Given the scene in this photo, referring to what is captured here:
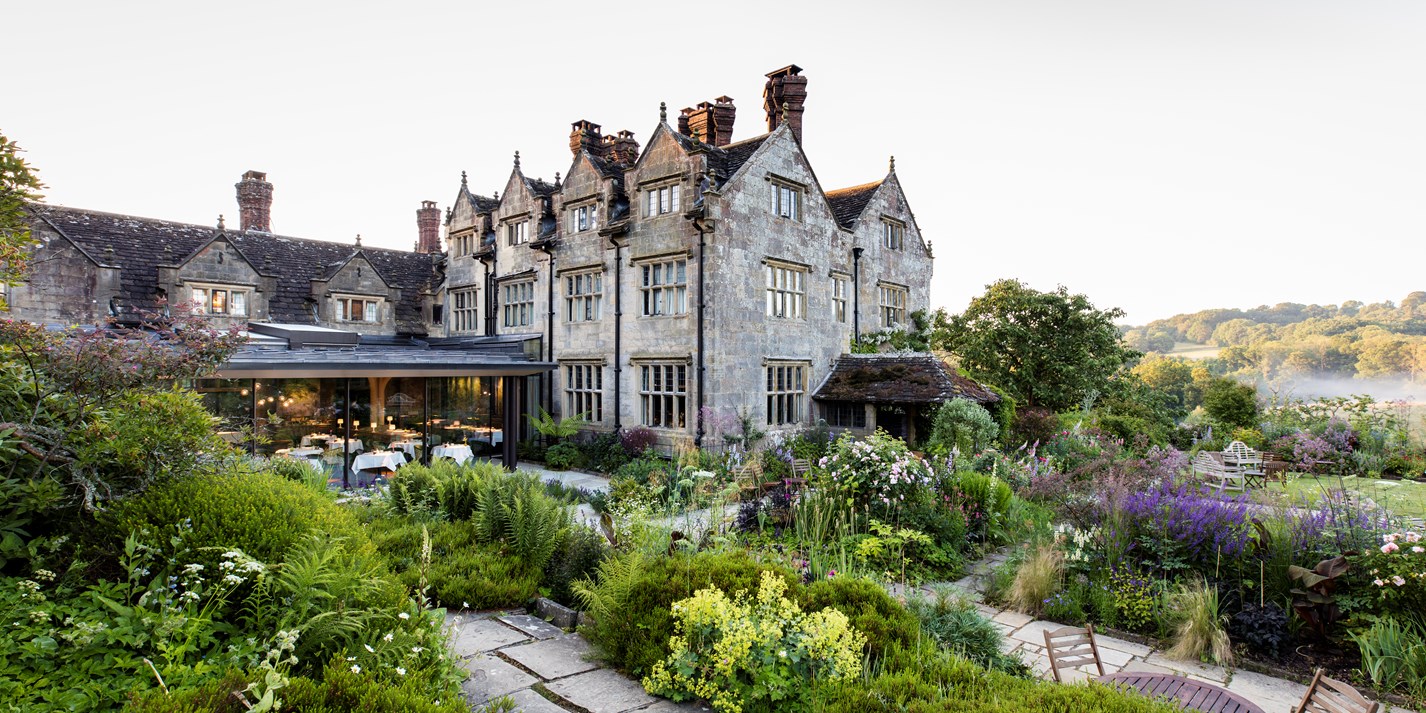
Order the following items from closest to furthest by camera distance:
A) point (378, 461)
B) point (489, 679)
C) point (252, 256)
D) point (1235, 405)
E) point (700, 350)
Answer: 1. point (489, 679)
2. point (378, 461)
3. point (700, 350)
4. point (1235, 405)
5. point (252, 256)

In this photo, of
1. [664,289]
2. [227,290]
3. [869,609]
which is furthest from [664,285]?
[227,290]

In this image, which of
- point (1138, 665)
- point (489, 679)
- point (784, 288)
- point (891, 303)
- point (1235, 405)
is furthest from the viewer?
point (891, 303)

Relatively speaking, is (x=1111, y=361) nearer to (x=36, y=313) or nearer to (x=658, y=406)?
(x=658, y=406)

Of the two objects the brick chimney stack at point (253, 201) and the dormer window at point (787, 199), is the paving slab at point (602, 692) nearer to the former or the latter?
the dormer window at point (787, 199)

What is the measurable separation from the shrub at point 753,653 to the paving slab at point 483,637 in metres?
1.63

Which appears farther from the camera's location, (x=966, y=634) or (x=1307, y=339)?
(x=1307, y=339)

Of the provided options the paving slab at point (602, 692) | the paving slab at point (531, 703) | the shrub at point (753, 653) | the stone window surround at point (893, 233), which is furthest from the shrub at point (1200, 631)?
the stone window surround at point (893, 233)

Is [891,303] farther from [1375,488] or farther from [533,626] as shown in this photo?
[533,626]

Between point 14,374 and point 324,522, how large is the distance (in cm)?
216

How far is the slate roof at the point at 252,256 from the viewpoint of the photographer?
20.6 metres

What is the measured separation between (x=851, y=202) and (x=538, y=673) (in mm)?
19956

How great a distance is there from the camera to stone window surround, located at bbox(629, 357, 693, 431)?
A: 17.7m

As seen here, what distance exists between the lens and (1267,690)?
542 cm

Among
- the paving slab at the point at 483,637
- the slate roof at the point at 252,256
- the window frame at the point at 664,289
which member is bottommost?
the paving slab at the point at 483,637
